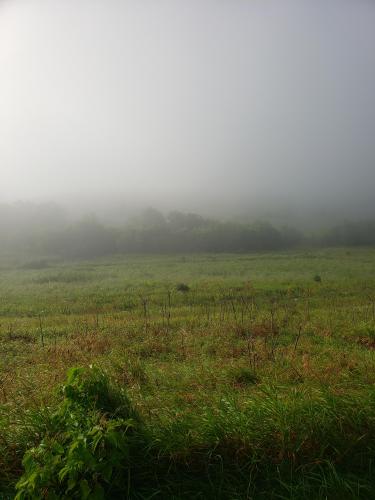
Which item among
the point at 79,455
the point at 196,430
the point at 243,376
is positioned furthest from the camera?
the point at 243,376

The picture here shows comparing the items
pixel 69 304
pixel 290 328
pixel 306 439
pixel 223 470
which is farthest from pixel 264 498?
pixel 69 304

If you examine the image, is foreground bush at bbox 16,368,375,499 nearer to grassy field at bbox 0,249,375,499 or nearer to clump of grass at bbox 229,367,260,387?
grassy field at bbox 0,249,375,499

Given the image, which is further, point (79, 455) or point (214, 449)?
point (214, 449)

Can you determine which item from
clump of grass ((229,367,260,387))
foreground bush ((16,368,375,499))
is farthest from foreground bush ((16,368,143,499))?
clump of grass ((229,367,260,387))

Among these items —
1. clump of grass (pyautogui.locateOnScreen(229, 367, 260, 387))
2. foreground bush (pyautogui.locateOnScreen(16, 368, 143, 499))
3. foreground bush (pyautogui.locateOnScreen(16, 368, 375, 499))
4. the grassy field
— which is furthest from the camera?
clump of grass (pyautogui.locateOnScreen(229, 367, 260, 387))

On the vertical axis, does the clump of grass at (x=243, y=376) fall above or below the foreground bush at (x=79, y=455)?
below

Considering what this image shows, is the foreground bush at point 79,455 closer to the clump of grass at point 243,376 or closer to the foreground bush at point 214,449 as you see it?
the foreground bush at point 214,449

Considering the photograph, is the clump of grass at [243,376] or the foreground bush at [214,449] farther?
the clump of grass at [243,376]

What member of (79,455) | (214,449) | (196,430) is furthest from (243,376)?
(79,455)

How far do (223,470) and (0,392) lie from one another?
163 inches

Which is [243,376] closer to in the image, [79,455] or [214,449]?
[214,449]

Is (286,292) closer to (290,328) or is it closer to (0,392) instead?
(290,328)

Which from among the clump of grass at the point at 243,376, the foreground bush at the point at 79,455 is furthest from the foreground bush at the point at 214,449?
the clump of grass at the point at 243,376

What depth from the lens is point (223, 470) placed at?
4289mm
